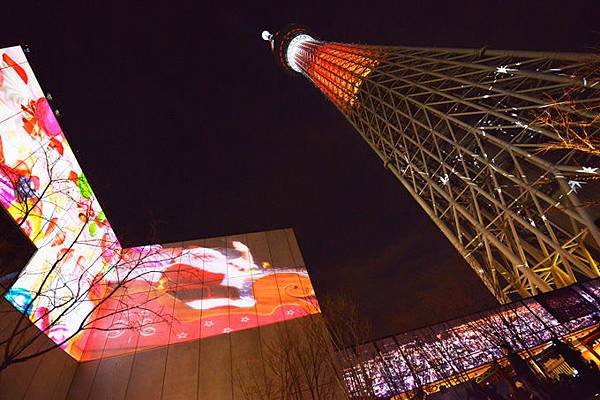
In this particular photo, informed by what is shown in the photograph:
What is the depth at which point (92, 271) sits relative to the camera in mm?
14430

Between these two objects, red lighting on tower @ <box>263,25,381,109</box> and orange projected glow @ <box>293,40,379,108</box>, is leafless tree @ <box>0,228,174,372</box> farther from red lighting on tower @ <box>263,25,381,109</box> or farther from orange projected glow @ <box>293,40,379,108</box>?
red lighting on tower @ <box>263,25,381,109</box>

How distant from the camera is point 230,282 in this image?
14242 mm

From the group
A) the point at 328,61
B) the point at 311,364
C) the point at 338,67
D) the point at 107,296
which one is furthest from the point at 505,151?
the point at 328,61

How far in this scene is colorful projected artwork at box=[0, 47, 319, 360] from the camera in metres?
9.91

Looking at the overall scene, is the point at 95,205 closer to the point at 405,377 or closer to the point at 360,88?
the point at 405,377

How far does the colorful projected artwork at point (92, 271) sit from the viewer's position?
32.5 ft

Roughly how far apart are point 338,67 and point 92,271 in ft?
93.5

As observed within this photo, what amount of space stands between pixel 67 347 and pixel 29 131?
8322mm

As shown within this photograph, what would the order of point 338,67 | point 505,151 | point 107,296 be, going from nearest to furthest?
point 107,296 < point 505,151 < point 338,67

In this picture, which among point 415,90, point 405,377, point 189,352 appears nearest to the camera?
point 405,377

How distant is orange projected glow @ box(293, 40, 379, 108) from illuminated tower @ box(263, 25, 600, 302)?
0.27 metres

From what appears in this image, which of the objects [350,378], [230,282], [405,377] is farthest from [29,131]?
[405,377]

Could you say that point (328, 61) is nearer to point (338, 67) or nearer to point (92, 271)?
point (338, 67)

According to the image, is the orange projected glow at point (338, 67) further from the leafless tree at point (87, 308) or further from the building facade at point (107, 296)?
the leafless tree at point (87, 308)
